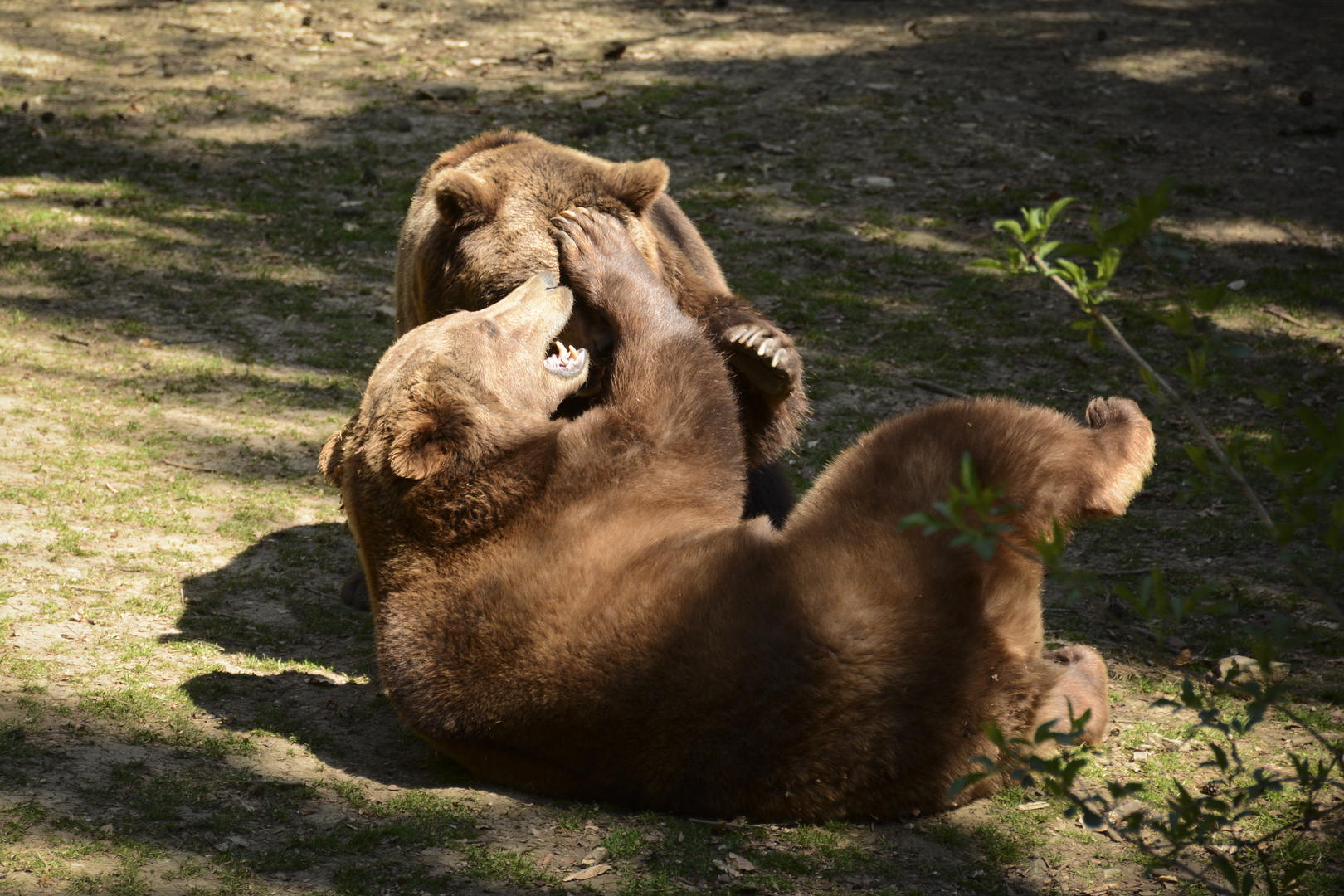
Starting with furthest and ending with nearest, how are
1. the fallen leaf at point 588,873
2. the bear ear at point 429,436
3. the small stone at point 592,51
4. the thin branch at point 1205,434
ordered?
the small stone at point 592,51 → the bear ear at point 429,436 → the fallen leaf at point 588,873 → the thin branch at point 1205,434

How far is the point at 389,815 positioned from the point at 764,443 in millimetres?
2388

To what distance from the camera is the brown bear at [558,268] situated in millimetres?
4785

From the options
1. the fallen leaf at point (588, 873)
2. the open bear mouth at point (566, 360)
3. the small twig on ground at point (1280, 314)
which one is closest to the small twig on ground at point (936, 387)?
the small twig on ground at point (1280, 314)

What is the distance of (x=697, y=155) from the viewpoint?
10672 mm

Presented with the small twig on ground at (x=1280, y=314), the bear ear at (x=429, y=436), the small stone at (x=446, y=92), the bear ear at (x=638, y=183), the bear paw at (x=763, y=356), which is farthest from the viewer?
the small stone at (x=446, y=92)

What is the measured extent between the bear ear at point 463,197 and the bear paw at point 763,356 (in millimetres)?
1175

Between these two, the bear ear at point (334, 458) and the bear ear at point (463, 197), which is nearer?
the bear ear at point (334, 458)

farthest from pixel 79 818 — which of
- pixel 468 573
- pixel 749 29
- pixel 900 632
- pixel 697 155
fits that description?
pixel 749 29

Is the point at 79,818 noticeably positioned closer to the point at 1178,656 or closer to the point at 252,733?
the point at 252,733

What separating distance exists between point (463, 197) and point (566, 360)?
94 centimetres

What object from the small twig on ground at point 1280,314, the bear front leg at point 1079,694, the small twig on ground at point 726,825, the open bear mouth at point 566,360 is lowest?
the small twig on ground at point 726,825

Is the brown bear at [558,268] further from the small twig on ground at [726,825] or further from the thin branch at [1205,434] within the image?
the thin branch at [1205,434]

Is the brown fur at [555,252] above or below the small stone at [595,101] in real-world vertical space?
below

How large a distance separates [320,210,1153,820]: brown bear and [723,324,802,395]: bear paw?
0.59m
